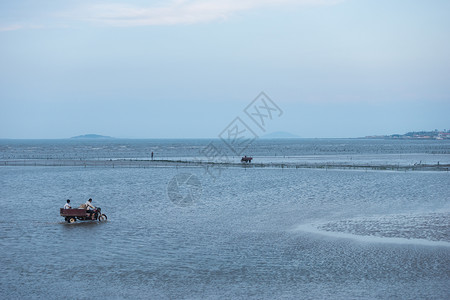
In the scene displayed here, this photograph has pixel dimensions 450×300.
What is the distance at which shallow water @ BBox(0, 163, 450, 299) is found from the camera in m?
14.9

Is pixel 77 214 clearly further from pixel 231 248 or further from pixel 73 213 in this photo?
pixel 231 248

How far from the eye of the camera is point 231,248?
1984 cm

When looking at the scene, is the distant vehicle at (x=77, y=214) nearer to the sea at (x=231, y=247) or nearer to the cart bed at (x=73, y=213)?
the cart bed at (x=73, y=213)

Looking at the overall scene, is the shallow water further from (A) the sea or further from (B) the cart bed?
(B) the cart bed

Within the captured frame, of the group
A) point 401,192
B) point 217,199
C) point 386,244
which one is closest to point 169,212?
point 217,199

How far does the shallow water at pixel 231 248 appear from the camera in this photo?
48.9 feet

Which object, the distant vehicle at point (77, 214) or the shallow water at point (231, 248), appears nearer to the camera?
the shallow water at point (231, 248)

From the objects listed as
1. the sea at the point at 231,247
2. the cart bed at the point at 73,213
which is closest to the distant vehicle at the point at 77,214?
the cart bed at the point at 73,213

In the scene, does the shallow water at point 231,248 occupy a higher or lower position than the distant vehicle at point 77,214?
lower

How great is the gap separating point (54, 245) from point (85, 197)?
17.4 metres

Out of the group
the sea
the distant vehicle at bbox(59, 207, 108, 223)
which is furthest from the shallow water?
the distant vehicle at bbox(59, 207, 108, 223)

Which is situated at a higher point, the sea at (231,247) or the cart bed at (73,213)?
the cart bed at (73,213)

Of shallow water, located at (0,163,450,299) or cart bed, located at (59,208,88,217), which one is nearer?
shallow water, located at (0,163,450,299)

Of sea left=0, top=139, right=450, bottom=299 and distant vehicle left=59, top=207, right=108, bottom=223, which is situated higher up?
distant vehicle left=59, top=207, right=108, bottom=223
